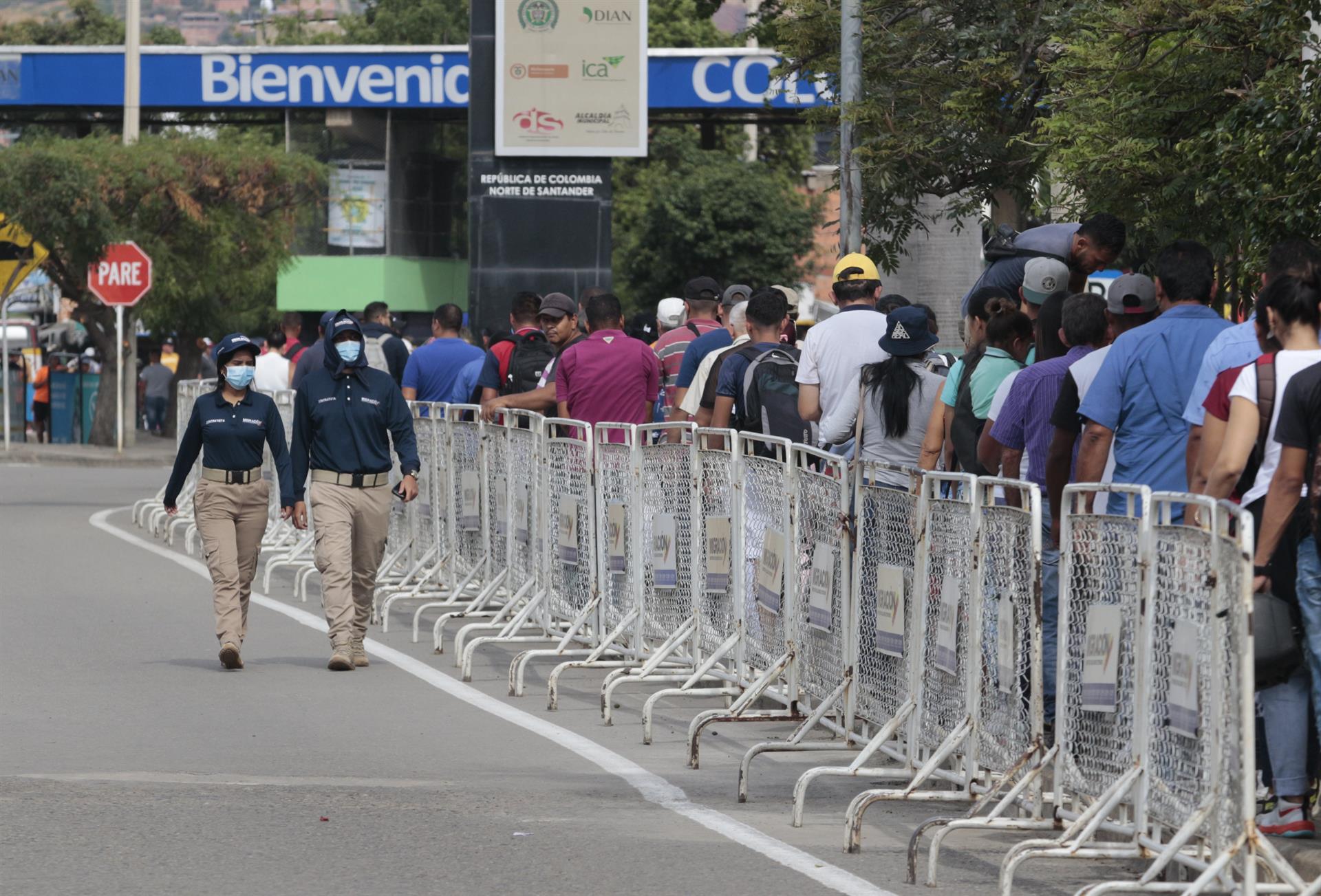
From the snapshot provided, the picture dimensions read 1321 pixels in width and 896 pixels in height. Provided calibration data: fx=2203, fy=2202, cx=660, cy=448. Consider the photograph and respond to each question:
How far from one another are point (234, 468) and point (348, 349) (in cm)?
97

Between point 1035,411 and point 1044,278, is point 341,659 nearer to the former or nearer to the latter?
point 1044,278

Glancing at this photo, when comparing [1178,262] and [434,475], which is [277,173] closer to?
[434,475]

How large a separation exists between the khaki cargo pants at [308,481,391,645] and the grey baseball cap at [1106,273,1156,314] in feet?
16.3

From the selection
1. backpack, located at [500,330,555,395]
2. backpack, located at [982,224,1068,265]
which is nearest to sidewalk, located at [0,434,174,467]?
backpack, located at [500,330,555,395]

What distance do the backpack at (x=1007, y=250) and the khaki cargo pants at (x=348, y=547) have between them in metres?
3.85

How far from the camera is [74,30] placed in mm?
81375

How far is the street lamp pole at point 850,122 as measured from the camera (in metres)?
18.2

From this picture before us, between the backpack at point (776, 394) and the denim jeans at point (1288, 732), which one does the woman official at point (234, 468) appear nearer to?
the backpack at point (776, 394)

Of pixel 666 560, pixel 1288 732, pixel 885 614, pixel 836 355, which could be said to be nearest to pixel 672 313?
pixel 666 560

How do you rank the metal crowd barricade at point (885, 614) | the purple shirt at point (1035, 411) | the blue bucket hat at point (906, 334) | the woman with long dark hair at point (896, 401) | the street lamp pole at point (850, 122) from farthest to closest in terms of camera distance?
the street lamp pole at point (850, 122) < the woman with long dark hair at point (896, 401) < the blue bucket hat at point (906, 334) < the purple shirt at point (1035, 411) < the metal crowd barricade at point (885, 614)

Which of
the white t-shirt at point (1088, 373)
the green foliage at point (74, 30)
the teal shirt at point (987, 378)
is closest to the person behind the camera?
the white t-shirt at point (1088, 373)

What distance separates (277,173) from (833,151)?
1974cm

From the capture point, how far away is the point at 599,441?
38.6ft

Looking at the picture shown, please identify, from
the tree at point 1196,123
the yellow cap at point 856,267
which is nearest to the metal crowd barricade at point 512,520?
the yellow cap at point 856,267
